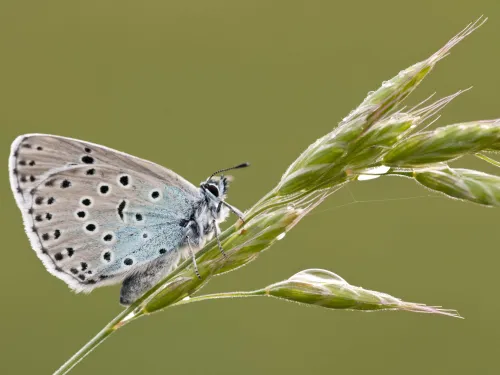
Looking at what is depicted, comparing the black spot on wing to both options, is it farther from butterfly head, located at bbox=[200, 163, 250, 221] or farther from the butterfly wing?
butterfly head, located at bbox=[200, 163, 250, 221]

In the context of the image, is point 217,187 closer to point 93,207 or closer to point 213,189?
point 213,189

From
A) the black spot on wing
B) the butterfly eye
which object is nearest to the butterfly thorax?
the butterfly eye

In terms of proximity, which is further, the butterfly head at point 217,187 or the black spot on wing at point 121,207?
the butterfly head at point 217,187

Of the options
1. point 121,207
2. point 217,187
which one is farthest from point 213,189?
point 121,207

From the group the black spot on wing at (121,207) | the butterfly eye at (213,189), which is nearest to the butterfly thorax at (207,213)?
the butterfly eye at (213,189)

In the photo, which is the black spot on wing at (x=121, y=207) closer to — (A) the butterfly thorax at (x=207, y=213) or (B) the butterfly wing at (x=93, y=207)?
(B) the butterfly wing at (x=93, y=207)

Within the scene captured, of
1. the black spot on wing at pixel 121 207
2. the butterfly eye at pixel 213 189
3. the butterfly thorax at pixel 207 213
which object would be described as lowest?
the butterfly thorax at pixel 207 213

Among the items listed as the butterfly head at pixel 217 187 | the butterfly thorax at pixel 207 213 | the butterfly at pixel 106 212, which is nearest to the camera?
the butterfly at pixel 106 212

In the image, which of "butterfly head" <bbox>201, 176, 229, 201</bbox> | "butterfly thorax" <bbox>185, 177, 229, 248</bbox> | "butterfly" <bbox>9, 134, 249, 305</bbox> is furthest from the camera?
"butterfly head" <bbox>201, 176, 229, 201</bbox>
